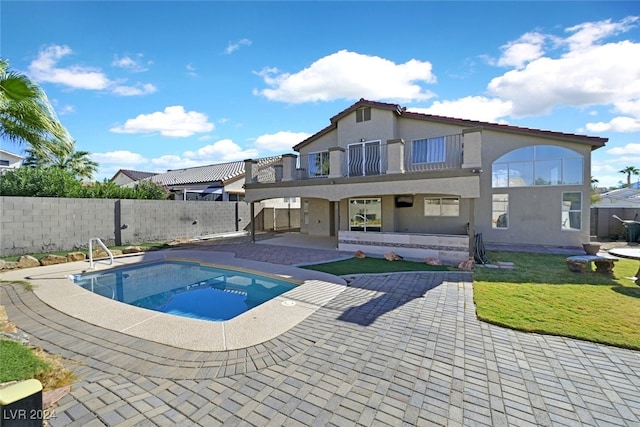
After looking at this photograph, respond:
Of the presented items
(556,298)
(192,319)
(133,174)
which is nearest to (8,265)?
(192,319)

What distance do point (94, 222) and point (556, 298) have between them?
2017 cm

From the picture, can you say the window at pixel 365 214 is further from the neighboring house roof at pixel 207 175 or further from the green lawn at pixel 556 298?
the neighboring house roof at pixel 207 175

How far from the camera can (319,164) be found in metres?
18.6

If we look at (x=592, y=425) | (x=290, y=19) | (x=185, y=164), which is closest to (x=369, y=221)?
(x=290, y=19)

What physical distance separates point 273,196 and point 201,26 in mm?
8826

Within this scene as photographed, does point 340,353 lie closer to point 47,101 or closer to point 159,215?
point 47,101


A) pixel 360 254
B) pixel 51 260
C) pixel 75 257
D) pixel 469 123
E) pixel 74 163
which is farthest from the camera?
pixel 74 163

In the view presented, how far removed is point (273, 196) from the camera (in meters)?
17.4

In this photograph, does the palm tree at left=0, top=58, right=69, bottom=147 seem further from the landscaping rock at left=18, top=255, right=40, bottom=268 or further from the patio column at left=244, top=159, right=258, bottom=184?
the patio column at left=244, top=159, right=258, bottom=184

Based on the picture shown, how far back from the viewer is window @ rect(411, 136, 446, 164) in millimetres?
16062

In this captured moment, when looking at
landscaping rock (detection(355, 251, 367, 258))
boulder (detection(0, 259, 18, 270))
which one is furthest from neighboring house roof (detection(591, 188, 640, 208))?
boulder (detection(0, 259, 18, 270))

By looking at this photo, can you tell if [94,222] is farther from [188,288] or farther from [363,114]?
[363,114]

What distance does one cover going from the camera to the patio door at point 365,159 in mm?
16406

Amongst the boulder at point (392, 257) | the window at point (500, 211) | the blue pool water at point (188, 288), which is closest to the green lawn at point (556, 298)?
the boulder at point (392, 257)
